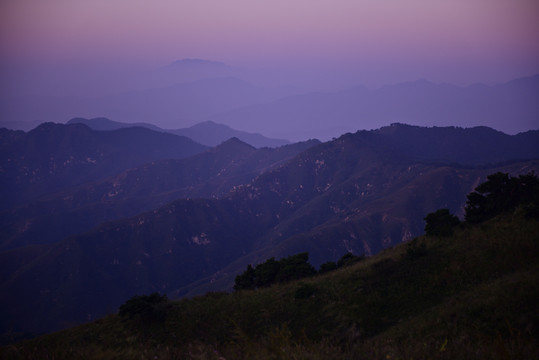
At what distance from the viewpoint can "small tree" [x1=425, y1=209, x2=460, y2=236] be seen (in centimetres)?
2735

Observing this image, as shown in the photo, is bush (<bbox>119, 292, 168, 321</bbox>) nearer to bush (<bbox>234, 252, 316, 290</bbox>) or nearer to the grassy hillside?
the grassy hillside

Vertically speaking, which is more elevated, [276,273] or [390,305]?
[276,273]

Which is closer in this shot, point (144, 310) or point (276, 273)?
point (144, 310)

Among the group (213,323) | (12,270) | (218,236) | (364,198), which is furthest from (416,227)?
(12,270)

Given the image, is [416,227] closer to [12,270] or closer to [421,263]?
[421,263]

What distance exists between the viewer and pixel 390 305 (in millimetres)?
19672

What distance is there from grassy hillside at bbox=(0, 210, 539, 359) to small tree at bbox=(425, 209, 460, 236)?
3.71 ft

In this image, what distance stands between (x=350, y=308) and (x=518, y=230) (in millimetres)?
12999

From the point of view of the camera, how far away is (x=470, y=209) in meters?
31.0

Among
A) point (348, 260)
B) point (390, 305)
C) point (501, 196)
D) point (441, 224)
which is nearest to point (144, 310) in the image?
point (390, 305)

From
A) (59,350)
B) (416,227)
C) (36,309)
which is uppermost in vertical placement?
(59,350)

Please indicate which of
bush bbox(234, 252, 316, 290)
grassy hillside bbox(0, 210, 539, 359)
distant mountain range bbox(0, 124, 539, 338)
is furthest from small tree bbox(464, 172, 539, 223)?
distant mountain range bbox(0, 124, 539, 338)

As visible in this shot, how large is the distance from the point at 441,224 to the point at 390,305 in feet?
45.5

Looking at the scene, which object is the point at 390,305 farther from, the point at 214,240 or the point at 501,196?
the point at 214,240
